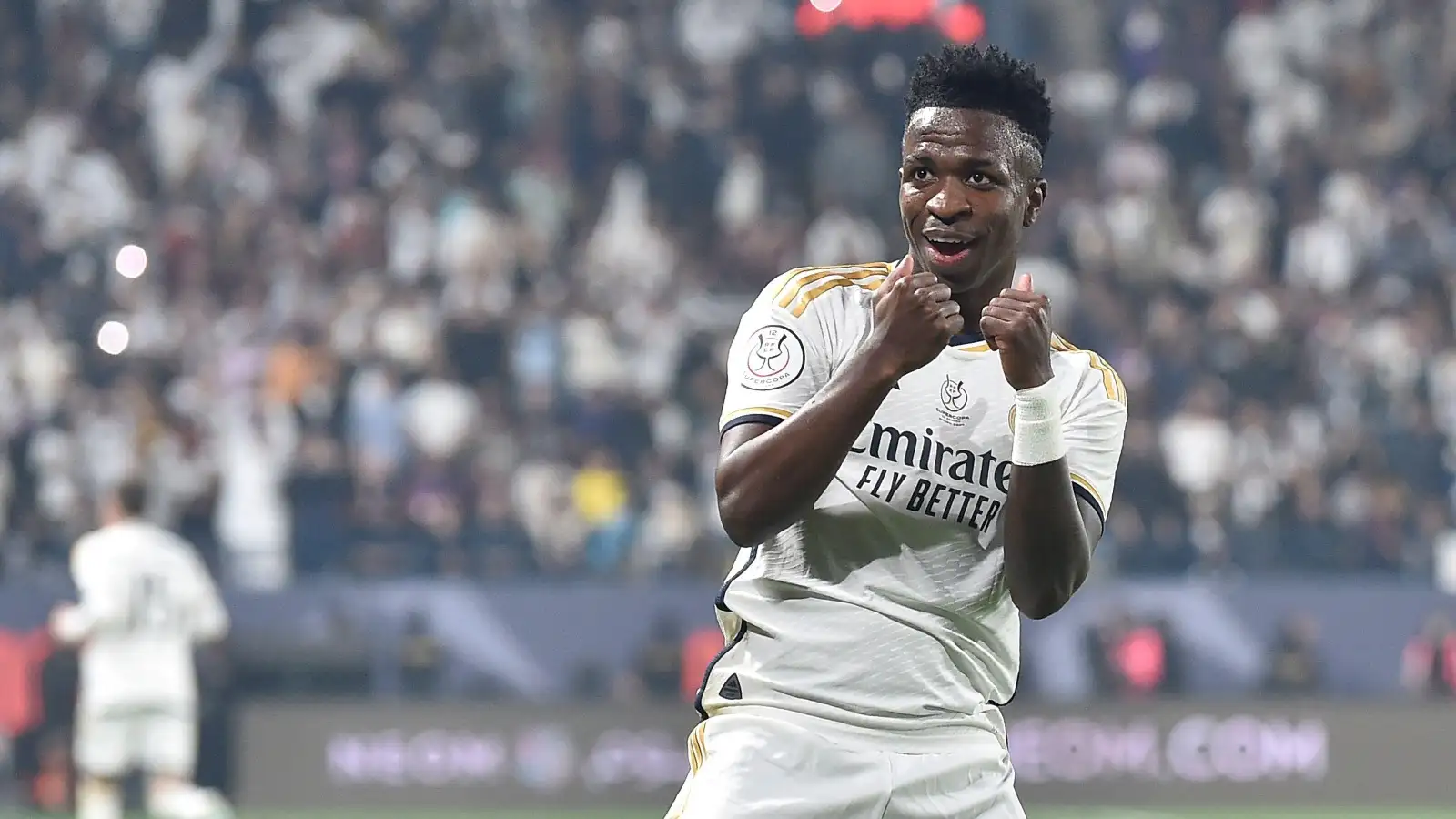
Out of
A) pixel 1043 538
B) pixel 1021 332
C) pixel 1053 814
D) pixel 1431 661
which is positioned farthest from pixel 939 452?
pixel 1431 661

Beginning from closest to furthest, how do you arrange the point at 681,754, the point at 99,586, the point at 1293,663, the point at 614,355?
1. the point at 99,586
2. the point at 681,754
3. the point at 1293,663
4. the point at 614,355

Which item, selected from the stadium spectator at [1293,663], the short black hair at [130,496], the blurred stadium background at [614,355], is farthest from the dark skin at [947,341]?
the stadium spectator at [1293,663]

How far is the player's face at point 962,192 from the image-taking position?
369 cm

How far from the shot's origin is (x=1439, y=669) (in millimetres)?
14523

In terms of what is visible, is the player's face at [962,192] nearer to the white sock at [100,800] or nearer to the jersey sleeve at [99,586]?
the jersey sleeve at [99,586]

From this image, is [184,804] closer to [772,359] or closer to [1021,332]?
[772,359]

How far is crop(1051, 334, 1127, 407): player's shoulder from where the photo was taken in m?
4.09

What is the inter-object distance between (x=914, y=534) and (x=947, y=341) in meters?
0.43

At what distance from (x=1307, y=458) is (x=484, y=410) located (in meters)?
5.83

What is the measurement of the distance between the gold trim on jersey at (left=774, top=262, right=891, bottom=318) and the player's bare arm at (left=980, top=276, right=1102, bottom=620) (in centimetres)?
30

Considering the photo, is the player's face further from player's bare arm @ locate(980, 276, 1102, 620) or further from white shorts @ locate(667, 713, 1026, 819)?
white shorts @ locate(667, 713, 1026, 819)

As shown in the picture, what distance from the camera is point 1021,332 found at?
139 inches

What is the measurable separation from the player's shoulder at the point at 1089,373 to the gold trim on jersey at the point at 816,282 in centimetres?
36

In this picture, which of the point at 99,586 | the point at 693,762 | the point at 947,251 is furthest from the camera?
the point at 99,586
